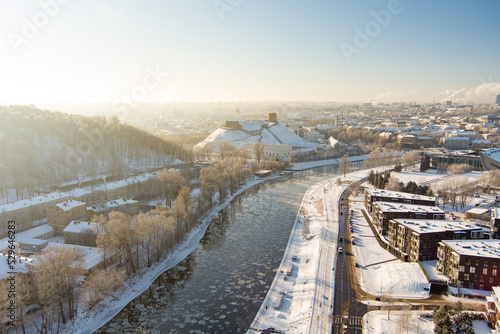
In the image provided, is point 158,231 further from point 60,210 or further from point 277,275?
point 60,210

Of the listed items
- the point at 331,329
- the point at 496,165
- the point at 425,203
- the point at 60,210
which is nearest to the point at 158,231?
the point at 60,210

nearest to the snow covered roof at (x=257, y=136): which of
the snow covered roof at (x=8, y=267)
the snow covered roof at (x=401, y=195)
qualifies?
the snow covered roof at (x=401, y=195)

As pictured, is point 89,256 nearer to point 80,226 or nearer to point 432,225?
point 80,226

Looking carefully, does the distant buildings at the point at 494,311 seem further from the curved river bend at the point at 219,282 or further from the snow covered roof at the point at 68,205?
the snow covered roof at the point at 68,205

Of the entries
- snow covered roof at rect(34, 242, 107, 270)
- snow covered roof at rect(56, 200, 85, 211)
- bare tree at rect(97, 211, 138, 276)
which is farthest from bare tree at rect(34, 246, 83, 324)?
snow covered roof at rect(56, 200, 85, 211)

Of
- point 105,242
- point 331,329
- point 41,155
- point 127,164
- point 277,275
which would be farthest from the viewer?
point 127,164
